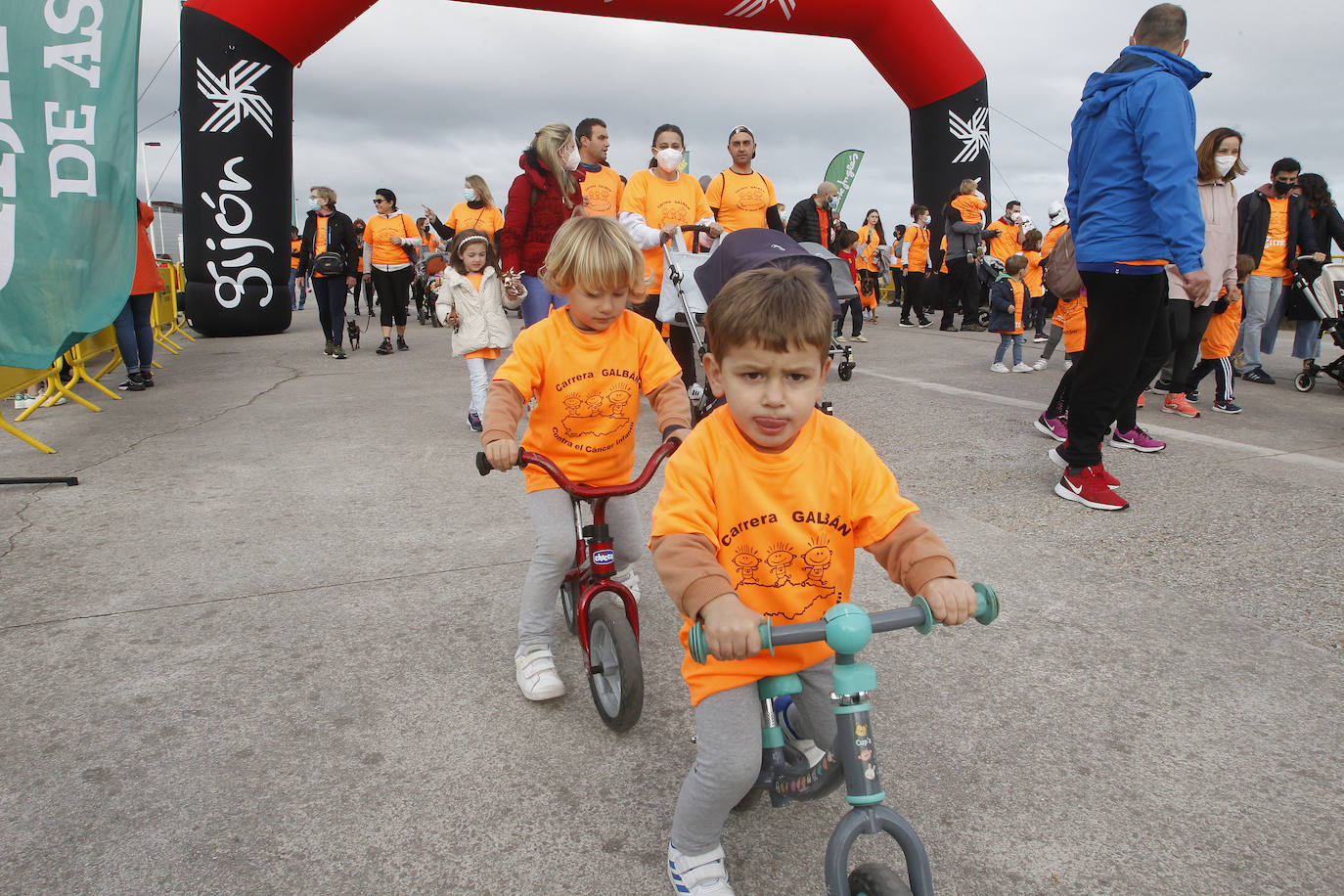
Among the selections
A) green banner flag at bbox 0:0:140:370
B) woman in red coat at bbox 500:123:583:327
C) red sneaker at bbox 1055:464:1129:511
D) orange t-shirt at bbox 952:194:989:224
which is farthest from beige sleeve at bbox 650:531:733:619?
orange t-shirt at bbox 952:194:989:224

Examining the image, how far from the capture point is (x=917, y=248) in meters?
14.0

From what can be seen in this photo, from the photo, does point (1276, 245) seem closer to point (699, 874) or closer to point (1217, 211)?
point (1217, 211)

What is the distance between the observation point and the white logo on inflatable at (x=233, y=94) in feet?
34.1

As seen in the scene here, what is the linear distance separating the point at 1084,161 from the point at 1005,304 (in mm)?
4605

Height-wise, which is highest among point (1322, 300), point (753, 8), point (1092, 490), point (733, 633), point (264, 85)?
point (753, 8)

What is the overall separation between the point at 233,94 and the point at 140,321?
3.83 m

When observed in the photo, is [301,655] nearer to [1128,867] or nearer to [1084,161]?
[1128,867]

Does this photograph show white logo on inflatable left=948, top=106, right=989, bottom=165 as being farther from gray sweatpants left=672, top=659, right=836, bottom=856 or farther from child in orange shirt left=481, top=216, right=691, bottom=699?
gray sweatpants left=672, top=659, right=836, bottom=856

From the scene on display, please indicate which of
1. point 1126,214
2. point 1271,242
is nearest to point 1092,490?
point 1126,214

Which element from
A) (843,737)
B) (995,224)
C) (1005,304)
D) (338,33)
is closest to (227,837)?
(843,737)

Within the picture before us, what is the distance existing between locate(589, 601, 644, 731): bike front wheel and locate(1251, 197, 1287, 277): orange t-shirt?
8221mm

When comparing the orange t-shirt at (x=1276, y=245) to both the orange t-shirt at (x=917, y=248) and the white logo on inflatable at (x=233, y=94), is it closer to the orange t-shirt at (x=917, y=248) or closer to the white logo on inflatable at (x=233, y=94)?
the orange t-shirt at (x=917, y=248)

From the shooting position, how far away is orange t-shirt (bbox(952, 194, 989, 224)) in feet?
40.4

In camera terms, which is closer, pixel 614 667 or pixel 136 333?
pixel 614 667
